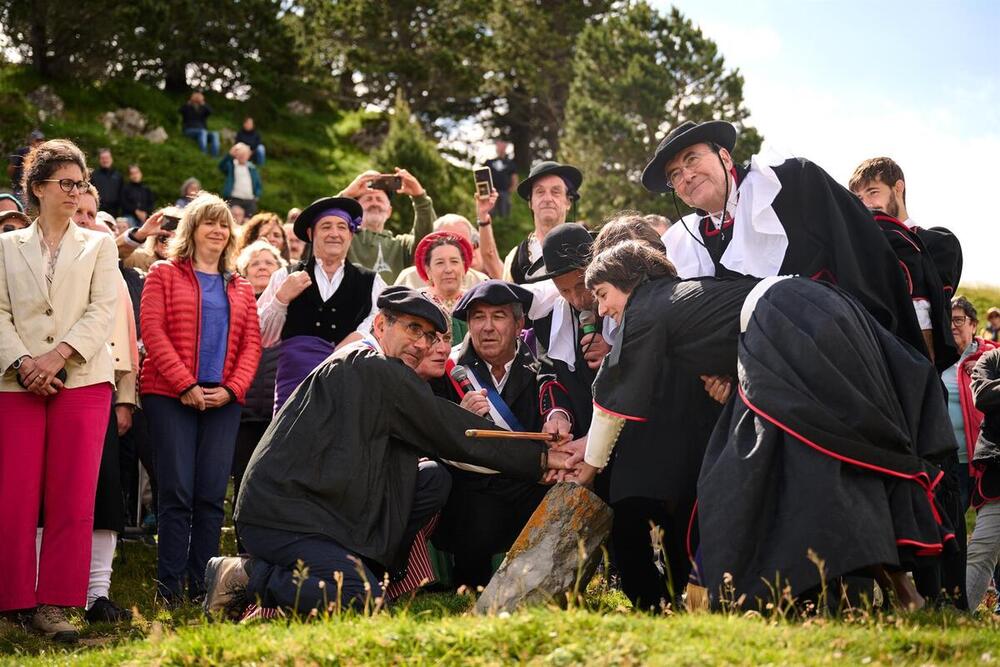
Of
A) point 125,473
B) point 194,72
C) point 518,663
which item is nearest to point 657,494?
point 518,663

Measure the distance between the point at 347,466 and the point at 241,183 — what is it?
54.5 ft

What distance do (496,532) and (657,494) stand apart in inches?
51.6

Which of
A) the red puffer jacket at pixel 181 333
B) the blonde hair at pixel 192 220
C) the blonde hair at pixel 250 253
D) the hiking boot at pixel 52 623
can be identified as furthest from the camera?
the blonde hair at pixel 250 253

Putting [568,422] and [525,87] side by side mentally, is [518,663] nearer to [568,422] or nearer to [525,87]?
[568,422]

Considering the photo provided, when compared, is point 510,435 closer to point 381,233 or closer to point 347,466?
point 347,466

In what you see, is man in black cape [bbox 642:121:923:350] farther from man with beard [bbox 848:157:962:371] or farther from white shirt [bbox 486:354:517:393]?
white shirt [bbox 486:354:517:393]

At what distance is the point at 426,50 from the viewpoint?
120 feet

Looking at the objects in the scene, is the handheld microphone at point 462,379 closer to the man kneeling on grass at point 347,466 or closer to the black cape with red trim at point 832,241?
the man kneeling on grass at point 347,466

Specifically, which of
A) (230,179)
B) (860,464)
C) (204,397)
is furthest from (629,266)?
(230,179)

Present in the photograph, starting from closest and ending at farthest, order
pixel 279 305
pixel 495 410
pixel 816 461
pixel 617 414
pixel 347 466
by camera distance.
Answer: pixel 816 461
pixel 617 414
pixel 347 466
pixel 495 410
pixel 279 305

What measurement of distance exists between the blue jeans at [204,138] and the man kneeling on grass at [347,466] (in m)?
25.3

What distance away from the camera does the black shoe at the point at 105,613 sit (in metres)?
6.31

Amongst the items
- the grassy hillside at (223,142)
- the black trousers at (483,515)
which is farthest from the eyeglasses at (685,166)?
the grassy hillside at (223,142)

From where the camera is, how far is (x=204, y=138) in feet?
97.6
